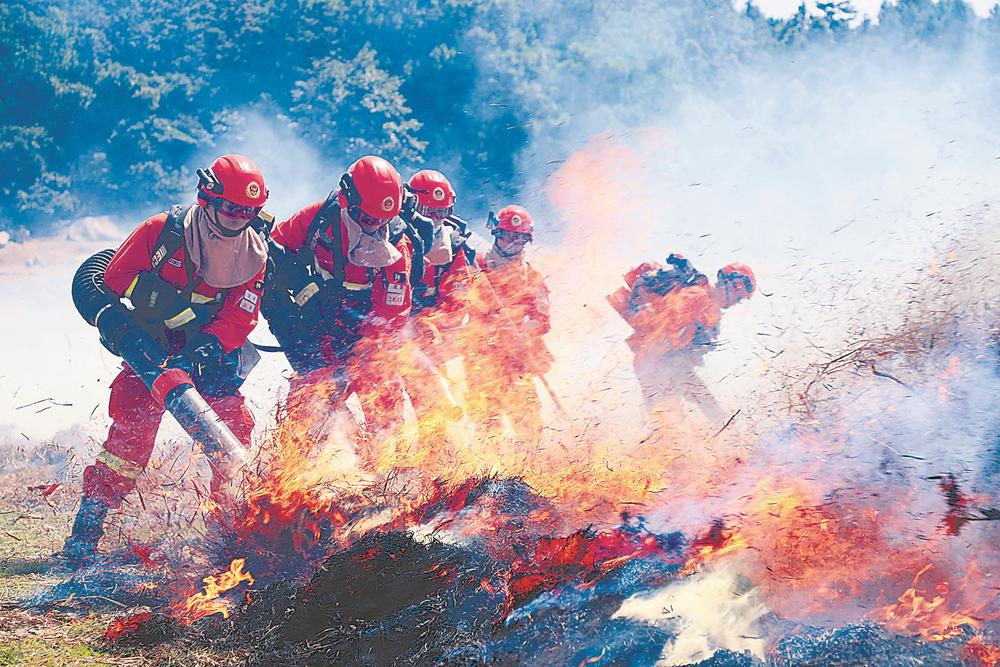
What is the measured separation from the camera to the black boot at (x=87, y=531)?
5.32 m

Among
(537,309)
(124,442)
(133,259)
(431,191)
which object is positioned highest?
(431,191)

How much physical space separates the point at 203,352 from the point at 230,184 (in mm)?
1069

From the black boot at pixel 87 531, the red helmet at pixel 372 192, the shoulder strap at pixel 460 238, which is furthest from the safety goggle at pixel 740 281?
the black boot at pixel 87 531

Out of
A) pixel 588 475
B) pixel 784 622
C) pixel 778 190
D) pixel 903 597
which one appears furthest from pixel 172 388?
pixel 778 190

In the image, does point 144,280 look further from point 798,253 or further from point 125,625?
point 798,253

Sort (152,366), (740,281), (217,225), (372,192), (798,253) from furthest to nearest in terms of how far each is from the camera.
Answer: (798,253)
(740,281)
(372,192)
(217,225)
(152,366)

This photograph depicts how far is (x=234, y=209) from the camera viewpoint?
5234mm

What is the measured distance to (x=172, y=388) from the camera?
505 cm

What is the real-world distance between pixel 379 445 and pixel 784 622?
8.56 feet

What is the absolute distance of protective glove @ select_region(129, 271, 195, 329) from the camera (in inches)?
206

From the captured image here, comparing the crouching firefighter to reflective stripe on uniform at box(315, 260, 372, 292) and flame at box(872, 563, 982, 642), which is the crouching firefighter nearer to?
reflective stripe on uniform at box(315, 260, 372, 292)

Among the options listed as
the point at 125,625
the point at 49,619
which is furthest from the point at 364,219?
the point at 49,619

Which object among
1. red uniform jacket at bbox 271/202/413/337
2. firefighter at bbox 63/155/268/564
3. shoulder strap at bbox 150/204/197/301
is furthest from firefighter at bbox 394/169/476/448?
shoulder strap at bbox 150/204/197/301

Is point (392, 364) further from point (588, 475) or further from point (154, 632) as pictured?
Result: point (154, 632)
